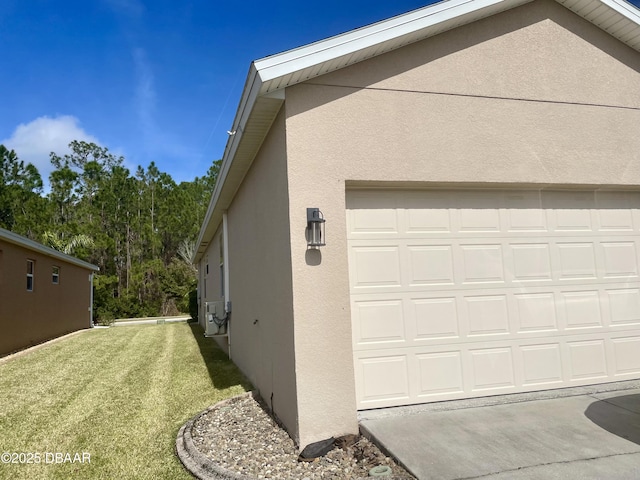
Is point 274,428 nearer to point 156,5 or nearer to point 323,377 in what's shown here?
point 323,377

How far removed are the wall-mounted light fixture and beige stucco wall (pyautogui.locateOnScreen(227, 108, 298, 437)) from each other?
217mm

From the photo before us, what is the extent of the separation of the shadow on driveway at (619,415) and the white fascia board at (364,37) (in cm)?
409

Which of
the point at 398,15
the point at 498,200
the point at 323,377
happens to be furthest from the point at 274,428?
the point at 398,15

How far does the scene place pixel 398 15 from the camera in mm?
4402

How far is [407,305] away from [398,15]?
116 inches

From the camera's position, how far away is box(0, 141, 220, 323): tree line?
26.4 metres

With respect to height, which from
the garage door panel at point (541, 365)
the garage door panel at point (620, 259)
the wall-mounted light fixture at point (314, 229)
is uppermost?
the wall-mounted light fixture at point (314, 229)

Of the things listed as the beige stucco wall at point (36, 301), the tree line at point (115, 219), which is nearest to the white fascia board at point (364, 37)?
the beige stucco wall at point (36, 301)

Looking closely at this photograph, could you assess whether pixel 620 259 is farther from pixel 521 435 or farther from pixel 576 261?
pixel 521 435

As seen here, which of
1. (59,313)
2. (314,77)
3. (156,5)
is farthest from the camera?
(59,313)

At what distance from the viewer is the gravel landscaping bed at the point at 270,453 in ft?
11.3

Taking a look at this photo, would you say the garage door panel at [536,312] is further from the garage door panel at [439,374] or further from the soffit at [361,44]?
the soffit at [361,44]

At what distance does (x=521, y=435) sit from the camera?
3705 mm

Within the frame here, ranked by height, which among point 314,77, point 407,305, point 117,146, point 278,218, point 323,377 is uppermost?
point 117,146
